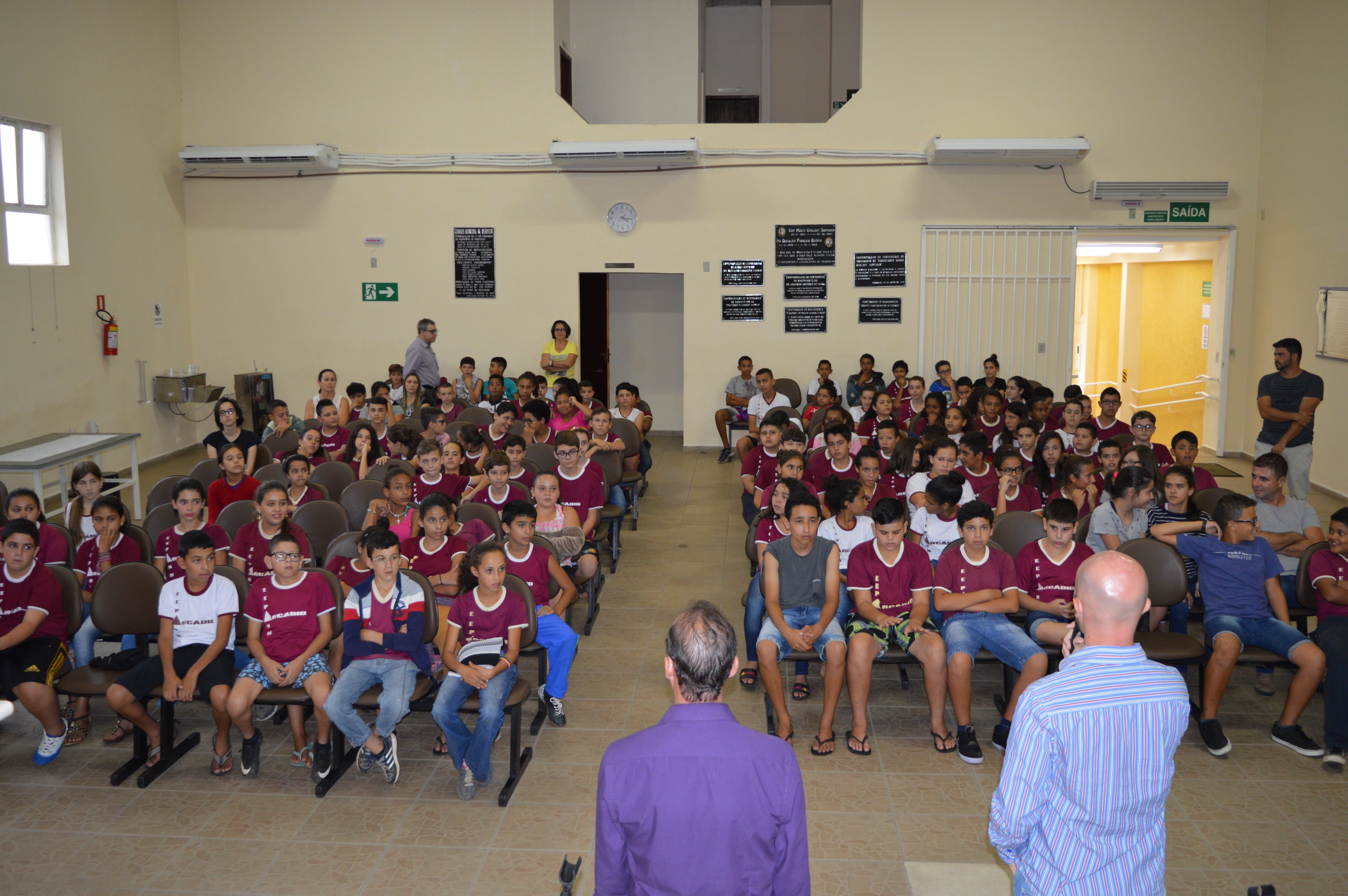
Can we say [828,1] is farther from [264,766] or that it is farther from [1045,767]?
[1045,767]

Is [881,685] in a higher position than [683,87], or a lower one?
lower

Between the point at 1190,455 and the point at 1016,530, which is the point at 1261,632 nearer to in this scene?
the point at 1016,530

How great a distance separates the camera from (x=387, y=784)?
13.8ft

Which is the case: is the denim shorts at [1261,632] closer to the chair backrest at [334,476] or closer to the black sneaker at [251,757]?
the black sneaker at [251,757]

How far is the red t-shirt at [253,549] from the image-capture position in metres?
5.14

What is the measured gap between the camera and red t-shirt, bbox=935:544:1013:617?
467 centimetres

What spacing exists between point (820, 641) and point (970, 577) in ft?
2.63

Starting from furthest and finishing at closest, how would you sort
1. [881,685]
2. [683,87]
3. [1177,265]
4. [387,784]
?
[1177,265] < [683,87] < [881,685] < [387,784]

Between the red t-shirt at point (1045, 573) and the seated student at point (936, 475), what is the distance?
1.02 m

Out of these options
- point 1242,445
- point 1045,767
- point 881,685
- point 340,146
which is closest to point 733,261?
point 340,146

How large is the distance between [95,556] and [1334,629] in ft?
19.7

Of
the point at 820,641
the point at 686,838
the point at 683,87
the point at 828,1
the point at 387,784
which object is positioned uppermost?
the point at 828,1

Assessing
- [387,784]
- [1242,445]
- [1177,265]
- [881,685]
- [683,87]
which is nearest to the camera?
[387,784]

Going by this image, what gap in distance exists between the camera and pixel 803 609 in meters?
4.78
